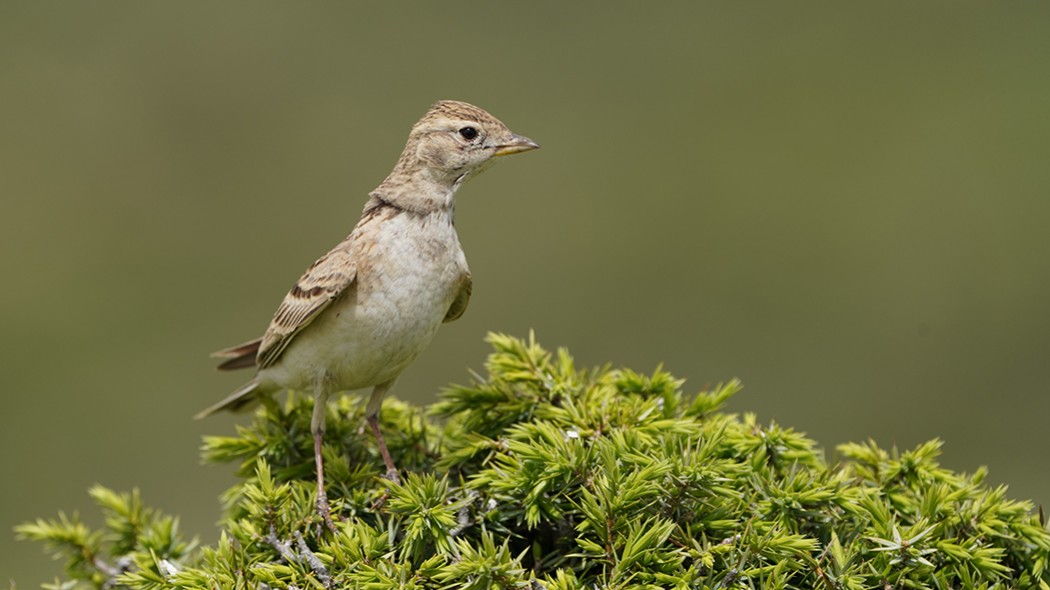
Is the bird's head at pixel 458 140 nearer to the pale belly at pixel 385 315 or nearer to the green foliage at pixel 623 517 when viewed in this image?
the pale belly at pixel 385 315

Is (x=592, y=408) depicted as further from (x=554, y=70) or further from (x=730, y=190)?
(x=554, y=70)

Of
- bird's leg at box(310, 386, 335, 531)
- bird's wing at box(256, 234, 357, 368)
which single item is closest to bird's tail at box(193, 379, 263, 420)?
bird's wing at box(256, 234, 357, 368)

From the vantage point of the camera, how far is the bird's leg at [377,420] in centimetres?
448

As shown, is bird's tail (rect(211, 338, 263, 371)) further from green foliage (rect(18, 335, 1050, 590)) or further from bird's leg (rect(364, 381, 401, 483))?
green foliage (rect(18, 335, 1050, 590))

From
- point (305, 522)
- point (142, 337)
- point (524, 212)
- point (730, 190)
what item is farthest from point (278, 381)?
point (730, 190)

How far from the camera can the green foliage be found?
353 centimetres

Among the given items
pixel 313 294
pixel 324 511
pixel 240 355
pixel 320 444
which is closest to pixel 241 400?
pixel 240 355

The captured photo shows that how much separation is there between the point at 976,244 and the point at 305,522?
9.68 meters

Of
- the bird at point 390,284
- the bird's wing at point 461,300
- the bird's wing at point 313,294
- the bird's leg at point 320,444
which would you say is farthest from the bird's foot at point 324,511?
the bird's wing at point 461,300

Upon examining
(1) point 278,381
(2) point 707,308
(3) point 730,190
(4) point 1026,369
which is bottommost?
(1) point 278,381

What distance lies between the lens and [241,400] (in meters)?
5.85

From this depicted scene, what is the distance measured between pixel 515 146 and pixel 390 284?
0.85 metres

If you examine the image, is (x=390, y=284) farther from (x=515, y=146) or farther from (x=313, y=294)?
(x=515, y=146)

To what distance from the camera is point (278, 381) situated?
5.54 meters
